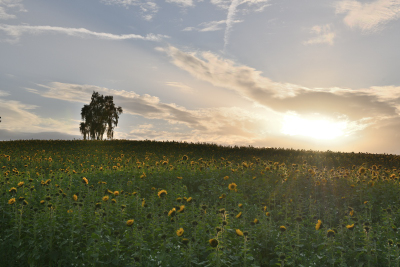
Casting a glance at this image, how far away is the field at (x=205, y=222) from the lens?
5.93m

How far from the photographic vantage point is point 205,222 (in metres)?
7.61

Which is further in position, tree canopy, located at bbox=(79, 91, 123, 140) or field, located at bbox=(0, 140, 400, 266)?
tree canopy, located at bbox=(79, 91, 123, 140)

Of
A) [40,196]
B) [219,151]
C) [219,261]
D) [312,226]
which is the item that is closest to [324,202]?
[312,226]

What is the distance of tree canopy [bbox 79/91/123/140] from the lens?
50.7 meters

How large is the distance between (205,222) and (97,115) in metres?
46.4

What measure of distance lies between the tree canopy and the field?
37418mm

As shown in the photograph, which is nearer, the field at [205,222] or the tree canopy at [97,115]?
the field at [205,222]

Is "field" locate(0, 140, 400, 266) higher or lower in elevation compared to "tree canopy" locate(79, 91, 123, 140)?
lower

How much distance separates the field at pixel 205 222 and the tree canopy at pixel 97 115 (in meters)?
37.4

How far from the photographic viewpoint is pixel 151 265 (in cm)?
515

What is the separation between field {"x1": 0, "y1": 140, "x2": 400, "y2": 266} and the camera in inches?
233

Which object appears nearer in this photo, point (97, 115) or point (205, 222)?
point (205, 222)

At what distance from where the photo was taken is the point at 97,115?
50.8 metres

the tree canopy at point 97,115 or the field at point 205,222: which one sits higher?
the tree canopy at point 97,115
